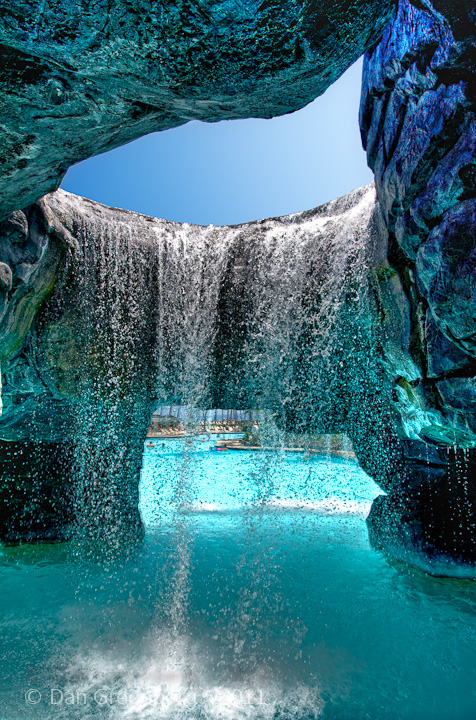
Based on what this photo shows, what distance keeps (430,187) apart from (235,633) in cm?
503

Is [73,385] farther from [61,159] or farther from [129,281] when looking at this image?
[61,159]

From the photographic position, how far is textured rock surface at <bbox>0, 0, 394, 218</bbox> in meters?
1.56

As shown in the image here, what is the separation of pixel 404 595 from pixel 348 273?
15.5 feet

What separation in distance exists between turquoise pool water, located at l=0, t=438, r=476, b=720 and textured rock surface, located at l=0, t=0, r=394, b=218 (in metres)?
4.60

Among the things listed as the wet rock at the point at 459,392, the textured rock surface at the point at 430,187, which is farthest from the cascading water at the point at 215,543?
the wet rock at the point at 459,392

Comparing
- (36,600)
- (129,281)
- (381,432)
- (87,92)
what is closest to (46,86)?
(87,92)

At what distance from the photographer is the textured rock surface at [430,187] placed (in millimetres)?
2768

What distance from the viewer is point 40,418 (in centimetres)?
733

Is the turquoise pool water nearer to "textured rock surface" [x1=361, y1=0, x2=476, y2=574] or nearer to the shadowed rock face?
the shadowed rock face

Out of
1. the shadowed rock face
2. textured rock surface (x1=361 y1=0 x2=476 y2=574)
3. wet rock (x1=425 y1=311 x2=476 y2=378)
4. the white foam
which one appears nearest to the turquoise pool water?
the white foam

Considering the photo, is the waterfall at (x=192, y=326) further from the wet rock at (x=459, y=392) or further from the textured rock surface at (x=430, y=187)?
the wet rock at (x=459, y=392)

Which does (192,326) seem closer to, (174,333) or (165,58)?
(174,333)

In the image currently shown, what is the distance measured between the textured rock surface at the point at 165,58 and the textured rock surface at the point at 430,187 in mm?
1345

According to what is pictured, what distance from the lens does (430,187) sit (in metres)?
3.07
